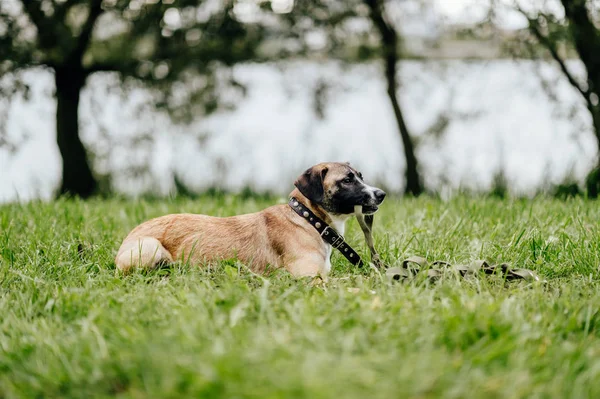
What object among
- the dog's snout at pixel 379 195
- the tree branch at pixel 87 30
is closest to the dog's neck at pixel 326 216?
the dog's snout at pixel 379 195

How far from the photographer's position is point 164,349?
2.72m

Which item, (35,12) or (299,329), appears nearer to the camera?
(299,329)

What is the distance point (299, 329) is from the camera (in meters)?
3.01

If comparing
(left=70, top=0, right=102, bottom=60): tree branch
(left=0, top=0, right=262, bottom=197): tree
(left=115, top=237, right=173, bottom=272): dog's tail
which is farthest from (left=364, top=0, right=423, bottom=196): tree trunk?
(left=115, top=237, right=173, bottom=272): dog's tail

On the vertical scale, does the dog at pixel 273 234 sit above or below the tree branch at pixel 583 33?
below

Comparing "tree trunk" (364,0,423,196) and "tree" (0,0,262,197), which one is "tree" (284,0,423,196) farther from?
"tree" (0,0,262,197)

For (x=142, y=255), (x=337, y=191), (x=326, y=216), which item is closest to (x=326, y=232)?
(x=326, y=216)

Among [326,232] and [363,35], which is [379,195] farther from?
[363,35]

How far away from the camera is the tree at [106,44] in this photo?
9.50 metres

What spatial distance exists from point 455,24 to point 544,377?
8.57 meters

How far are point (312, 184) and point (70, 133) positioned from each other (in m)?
7.10

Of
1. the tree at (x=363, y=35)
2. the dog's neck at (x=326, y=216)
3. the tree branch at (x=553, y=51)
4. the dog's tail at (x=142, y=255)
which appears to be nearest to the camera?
the dog's tail at (x=142, y=255)

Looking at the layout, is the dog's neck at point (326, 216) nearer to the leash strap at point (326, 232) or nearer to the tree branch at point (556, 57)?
the leash strap at point (326, 232)

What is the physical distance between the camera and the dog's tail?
178 inches
